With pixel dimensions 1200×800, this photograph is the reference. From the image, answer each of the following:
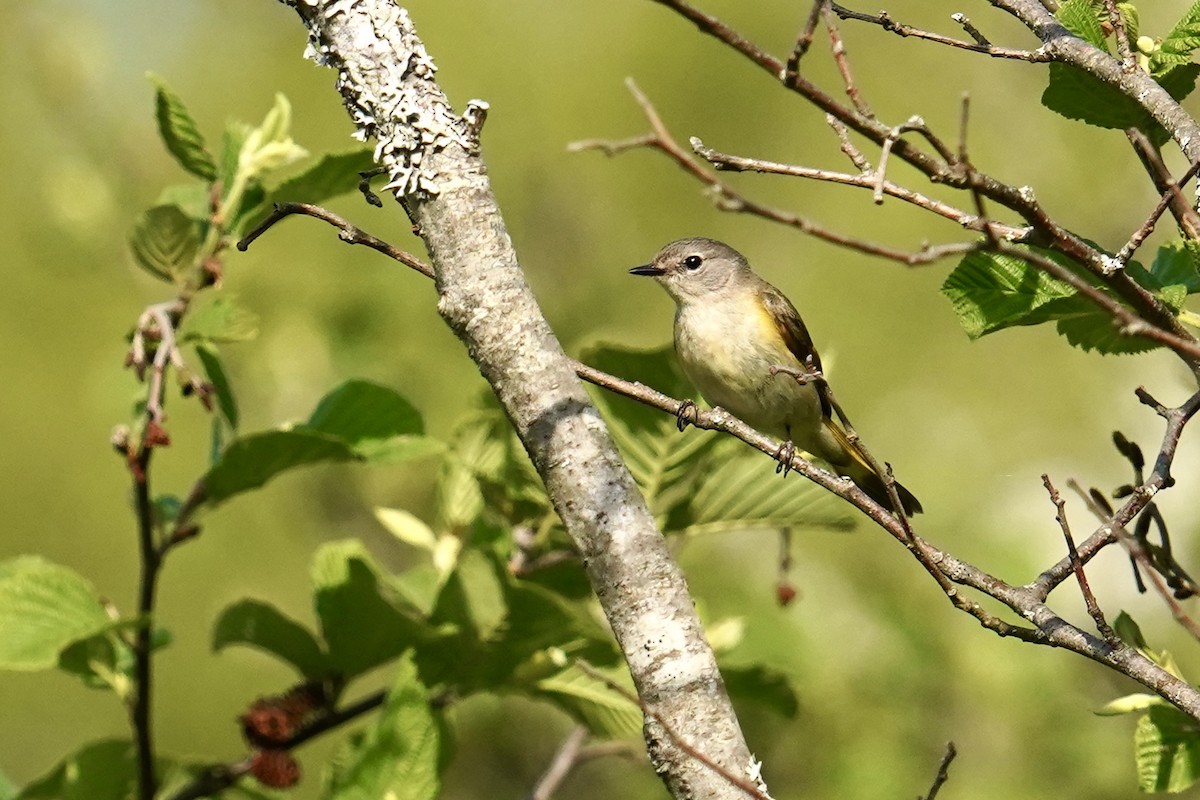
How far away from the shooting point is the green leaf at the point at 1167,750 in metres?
1.77

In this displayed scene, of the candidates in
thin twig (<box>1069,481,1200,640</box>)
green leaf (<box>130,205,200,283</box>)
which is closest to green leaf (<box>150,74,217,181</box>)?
green leaf (<box>130,205,200,283</box>)

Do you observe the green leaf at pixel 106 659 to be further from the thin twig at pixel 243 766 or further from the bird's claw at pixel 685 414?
the bird's claw at pixel 685 414

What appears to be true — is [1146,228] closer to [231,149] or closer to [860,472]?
[231,149]

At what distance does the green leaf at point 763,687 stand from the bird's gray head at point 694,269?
70.3 inches

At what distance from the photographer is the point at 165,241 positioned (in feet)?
7.68

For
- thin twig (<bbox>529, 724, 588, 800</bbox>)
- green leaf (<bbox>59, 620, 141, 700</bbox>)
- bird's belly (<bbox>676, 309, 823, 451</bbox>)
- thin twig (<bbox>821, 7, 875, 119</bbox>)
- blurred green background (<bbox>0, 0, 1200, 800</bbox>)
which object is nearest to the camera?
Result: thin twig (<bbox>821, 7, 875, 119</bbox>)

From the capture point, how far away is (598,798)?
4.39 m

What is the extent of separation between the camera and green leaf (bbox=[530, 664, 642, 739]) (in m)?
2.48

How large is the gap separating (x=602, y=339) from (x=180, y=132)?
91 cm

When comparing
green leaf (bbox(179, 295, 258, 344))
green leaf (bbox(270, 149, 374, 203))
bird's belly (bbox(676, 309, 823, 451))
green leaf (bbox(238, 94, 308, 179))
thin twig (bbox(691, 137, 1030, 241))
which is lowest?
thin twig (bbox(691, 137, 1030, 241))

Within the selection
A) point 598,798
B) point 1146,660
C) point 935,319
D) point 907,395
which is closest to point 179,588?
point 598,798

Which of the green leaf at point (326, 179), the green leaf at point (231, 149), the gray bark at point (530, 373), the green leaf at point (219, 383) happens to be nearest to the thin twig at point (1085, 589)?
the gray bark at point (530, 373)

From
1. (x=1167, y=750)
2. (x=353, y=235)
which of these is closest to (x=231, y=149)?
(x=353, y=235)

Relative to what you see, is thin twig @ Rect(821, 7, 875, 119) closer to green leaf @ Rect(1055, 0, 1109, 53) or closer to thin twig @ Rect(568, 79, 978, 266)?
thin twig @ Rect(568, 79, 978, 266)
